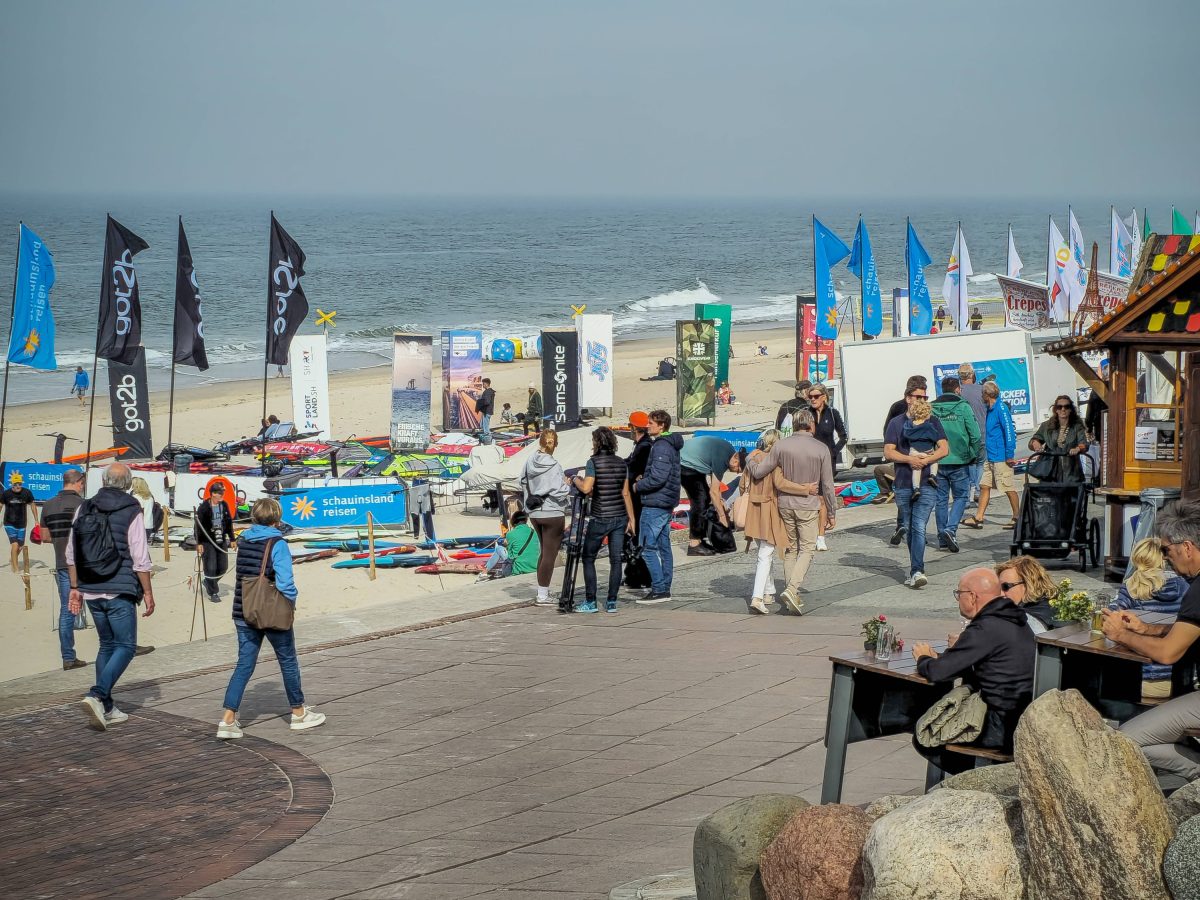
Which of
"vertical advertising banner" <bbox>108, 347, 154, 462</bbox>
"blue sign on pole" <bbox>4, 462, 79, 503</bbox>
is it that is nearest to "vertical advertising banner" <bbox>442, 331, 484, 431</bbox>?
"vertical advertising banner" <bbox>108, 347, 154, 462</bbox>

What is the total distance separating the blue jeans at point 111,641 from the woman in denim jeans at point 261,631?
783mm

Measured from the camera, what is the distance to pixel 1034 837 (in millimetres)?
4238

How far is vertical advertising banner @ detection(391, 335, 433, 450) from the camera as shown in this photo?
26.7 m

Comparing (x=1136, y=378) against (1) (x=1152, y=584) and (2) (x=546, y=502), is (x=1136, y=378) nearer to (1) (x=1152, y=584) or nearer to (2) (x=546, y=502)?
(2) (x=546, y=502)

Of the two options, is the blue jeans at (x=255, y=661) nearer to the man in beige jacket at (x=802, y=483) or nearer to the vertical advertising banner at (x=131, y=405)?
the man in beige jacket at (x=802, y=483)

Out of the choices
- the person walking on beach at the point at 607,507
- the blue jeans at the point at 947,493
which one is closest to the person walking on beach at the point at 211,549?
the person walking on beach at the point at 607,507

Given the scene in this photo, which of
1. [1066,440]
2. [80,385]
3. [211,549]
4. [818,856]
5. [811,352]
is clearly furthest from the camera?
[80,385]

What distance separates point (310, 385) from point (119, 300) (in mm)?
5665

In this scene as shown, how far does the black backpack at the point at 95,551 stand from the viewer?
28.0 feet

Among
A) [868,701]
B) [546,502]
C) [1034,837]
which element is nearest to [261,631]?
[546,502]

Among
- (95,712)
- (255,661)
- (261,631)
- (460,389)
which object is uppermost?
(460,389)

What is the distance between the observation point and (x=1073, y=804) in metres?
4.13

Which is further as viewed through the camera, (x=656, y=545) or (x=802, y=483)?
(x=656, y=545)

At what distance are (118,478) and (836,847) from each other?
18.8ft
